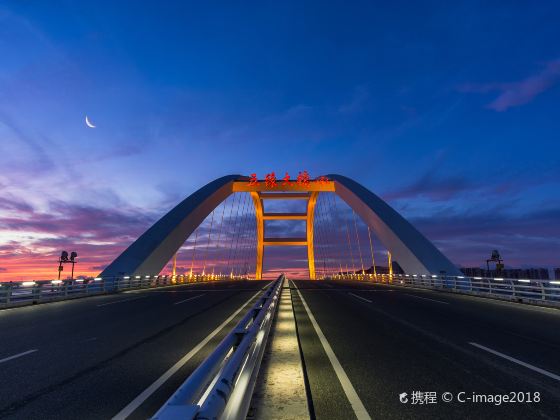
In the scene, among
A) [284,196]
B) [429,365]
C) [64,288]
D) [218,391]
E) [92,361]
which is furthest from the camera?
[284,196]

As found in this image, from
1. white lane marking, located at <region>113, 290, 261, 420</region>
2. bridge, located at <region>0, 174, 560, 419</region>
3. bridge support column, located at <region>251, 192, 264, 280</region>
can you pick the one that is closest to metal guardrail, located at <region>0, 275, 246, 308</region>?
bridge, located at <region>0, 174, 560, 419</region>

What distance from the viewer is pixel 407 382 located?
477 centimetres

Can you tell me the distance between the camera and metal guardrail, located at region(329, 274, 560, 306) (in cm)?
1565

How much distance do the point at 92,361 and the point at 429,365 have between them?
204 inches

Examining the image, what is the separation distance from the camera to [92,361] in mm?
6027

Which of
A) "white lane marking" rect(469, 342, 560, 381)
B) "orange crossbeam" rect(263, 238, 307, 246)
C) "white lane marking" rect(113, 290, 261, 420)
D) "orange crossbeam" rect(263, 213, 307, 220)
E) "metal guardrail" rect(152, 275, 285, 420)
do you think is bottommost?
"white lane marking" rect(469, 342, 560, 381)

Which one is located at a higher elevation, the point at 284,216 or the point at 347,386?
the point at 284,216

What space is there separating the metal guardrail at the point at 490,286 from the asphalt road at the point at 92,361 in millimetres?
13082

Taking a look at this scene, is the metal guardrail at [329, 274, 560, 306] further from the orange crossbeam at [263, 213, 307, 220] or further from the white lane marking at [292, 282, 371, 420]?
the orange crossbeam at [263, 213, 307, 220]

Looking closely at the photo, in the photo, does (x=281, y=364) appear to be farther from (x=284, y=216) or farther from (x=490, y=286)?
(x=284, y=216)

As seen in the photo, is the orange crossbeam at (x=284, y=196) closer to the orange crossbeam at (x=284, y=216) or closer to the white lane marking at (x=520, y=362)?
the orange crossbeam at (x=284, y=216)

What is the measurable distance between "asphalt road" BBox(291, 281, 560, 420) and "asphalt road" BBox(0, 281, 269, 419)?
1998 millimetres

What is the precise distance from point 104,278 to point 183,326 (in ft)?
56.6

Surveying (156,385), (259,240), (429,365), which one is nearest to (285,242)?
(259,240)
